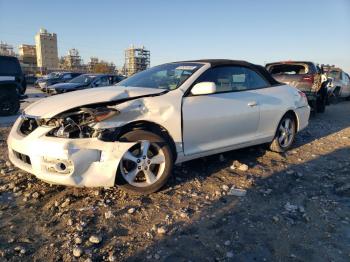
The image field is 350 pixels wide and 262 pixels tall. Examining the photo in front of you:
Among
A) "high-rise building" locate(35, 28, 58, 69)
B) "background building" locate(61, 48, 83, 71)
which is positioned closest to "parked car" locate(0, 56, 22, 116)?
"background building" locate(61, 48, 83, 71)

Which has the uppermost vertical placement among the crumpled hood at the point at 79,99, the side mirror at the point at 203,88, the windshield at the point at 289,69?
the windshield at the point at 289,69

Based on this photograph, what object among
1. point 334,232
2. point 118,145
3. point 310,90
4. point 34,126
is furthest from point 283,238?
point 310,90

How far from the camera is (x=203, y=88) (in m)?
4.08

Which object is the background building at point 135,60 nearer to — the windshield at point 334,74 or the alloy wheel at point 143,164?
the windshield at point 334,74

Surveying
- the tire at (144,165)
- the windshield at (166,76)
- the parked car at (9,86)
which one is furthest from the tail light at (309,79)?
the parked car at (9,86)

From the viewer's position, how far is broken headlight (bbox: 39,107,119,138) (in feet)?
11.3

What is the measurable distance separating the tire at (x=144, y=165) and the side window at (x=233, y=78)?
1.07 meters

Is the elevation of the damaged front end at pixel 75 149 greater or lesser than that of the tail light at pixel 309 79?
lesser

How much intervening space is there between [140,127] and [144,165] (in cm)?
43

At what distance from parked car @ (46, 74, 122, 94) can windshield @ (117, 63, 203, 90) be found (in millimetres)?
9541

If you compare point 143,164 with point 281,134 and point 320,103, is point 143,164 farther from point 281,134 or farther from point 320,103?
point 320,103

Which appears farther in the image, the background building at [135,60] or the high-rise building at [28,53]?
the high-rise building at [28,53]

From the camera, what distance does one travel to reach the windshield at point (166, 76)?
14.0 feet

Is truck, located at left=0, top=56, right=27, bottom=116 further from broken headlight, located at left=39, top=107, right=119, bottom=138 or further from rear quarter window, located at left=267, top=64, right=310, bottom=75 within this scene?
rear quarter window, located at left=267, top=64, right=310, bottom=75
